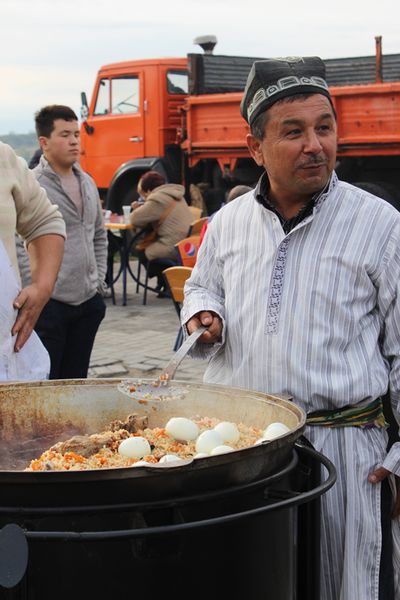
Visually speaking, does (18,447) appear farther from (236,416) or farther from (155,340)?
(155,340)

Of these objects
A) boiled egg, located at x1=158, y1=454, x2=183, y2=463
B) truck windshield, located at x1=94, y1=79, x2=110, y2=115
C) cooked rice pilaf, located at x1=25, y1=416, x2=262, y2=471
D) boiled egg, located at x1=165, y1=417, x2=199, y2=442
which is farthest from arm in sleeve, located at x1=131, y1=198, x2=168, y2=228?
boiled egg, located at x1=158, y1=454, x2=183, y2=463

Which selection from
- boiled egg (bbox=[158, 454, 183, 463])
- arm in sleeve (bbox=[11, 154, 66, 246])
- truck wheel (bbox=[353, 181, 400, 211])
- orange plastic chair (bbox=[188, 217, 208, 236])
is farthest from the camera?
truck wheel (bbox=[353, 181, 400, 211])

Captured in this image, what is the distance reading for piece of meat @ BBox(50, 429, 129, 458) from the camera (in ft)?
6.90

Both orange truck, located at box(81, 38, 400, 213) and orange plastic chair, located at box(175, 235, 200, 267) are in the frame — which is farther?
orange truck, located at box(81, 38, 400, 213)

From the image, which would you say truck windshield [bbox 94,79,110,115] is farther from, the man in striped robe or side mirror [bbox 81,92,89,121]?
the man in striped robe

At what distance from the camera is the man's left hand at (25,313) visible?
10.2 ft

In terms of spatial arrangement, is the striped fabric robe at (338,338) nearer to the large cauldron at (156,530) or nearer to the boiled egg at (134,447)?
the large cauldron at (156,530)

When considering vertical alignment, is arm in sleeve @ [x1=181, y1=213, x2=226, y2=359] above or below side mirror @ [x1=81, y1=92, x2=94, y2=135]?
below

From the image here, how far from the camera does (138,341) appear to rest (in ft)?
28.9

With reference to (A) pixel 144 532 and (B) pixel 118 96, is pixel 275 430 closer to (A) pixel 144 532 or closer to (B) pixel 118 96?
(A) pixel 144 532

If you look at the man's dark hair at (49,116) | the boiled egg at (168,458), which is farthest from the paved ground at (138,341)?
the boiled egg at (168,458)

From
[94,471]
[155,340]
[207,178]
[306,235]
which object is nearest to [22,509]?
[94,471]

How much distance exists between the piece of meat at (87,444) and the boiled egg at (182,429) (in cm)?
12

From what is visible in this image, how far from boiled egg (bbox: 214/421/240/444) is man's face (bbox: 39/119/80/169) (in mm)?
3544
